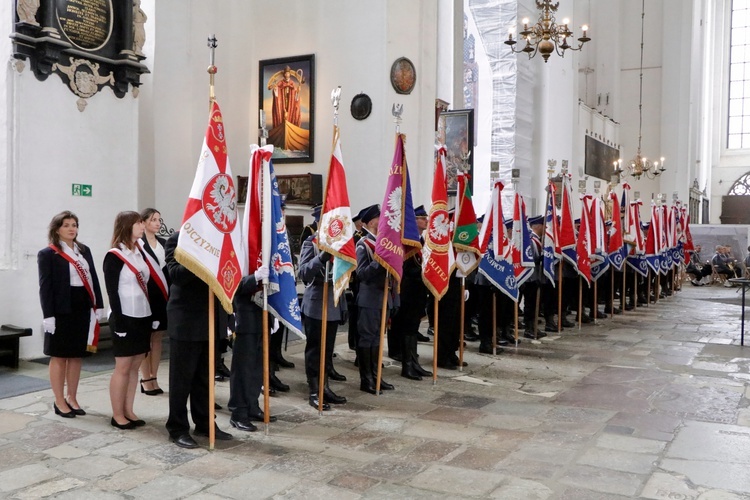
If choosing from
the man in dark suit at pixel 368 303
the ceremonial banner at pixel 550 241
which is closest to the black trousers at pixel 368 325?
the man in dark suit at pixel 368 303

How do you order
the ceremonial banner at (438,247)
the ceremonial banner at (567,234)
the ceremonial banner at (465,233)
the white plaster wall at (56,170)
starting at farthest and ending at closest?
the ceremonial banner at (567,234)
the ceremonial banner at (465,233)
the white plaster wall at (56,170)
the ceremonial banner at (438,247)

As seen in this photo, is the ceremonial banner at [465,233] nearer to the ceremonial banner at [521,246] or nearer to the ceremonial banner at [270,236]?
the ceremonial banner at [521,246]

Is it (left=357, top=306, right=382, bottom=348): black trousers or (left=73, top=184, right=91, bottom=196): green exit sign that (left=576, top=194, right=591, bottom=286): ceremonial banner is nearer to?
(left=357, top=306, right=382, bottom=348): black trousers

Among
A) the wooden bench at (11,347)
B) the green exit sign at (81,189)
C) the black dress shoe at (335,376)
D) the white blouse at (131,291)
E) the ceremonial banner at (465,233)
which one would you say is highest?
the green exit sign at (81,189)

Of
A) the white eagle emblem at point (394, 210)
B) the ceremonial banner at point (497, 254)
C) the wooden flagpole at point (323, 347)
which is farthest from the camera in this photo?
the ceremonial banner at point (497, 254)

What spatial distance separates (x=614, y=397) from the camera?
632 centimetres

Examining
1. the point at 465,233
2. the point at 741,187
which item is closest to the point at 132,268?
the point at 465,233

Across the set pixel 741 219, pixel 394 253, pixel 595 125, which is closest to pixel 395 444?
pixel 394 253

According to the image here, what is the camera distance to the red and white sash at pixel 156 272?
5.15 metres

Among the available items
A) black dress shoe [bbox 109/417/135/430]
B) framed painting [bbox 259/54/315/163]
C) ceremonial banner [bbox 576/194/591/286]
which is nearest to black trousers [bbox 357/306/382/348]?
black dress shoe [bbox 109/417/135/430]

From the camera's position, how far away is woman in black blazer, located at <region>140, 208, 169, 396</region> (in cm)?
518

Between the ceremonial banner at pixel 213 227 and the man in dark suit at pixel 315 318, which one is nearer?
the ceremonial banner at pixel 213 227

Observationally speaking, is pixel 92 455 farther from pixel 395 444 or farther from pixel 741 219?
pixel 741 219

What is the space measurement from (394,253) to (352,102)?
5.81 metres
